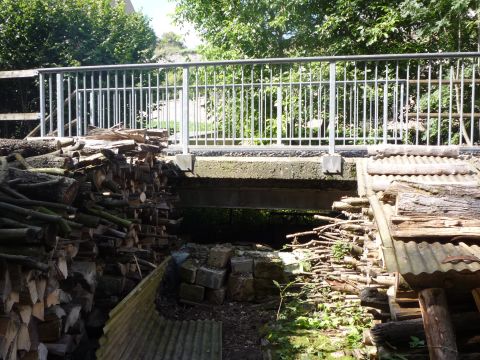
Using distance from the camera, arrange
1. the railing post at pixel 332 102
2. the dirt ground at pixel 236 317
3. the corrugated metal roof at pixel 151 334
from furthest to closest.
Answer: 1. the railing post at pixel 332 102
2. the dirt ground at pixel 236 317
3. the corrugated metal roof at pixel 151 334

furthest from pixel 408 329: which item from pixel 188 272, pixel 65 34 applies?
pixel 65 34

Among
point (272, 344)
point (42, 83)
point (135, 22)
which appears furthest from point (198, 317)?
point (135, 22)

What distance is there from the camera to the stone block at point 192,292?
25.0 ft

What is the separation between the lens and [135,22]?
1520 cm

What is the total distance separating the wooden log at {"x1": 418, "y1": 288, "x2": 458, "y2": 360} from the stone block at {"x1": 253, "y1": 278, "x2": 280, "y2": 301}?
4.60 meters

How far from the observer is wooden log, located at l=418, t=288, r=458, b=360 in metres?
2.95

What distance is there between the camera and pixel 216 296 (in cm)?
763

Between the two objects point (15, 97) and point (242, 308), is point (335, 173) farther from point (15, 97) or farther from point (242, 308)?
point (15, 97)

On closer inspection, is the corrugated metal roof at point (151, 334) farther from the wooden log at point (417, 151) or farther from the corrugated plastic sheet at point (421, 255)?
the wooden log at point (417, 151)

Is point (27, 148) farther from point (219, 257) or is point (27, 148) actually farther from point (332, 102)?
point (332, 102)

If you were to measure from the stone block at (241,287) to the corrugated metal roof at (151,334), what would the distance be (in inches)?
44.9

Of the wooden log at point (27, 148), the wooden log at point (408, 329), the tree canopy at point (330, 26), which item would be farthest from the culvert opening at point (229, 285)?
the tree canopy at point (330, 26)

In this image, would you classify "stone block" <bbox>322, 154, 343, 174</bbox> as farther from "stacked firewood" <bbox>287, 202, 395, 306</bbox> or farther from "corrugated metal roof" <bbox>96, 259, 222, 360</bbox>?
"corrugated metal roof" <bbox>96, 259, 222, 360</bbox>

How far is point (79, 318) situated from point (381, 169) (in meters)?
3.40
